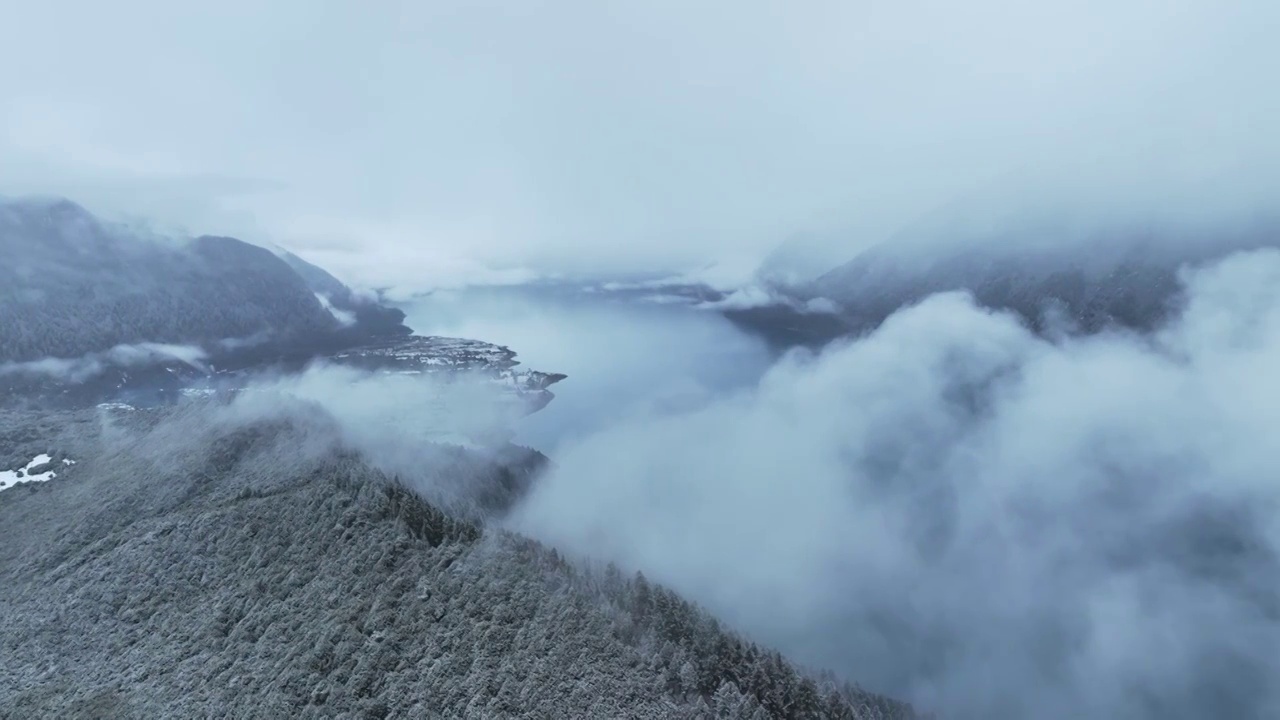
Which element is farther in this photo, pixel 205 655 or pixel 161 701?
pixel 205 655

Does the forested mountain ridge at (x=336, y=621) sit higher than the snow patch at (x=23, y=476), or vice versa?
the snow patch at (x=23, y=476)

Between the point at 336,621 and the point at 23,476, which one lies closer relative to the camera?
the point at 336,621

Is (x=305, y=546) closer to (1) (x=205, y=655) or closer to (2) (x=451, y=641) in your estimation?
(1) (x=205, y=655)

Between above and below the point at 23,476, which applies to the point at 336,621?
below

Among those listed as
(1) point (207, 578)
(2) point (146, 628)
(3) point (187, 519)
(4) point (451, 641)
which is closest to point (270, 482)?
(3) point (187, 519)

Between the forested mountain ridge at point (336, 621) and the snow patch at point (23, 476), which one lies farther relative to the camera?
the snow patch at point (23, 476)

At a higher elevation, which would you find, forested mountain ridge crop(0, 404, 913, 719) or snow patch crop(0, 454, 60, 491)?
snow patch crop(0, 454, 60, 491)

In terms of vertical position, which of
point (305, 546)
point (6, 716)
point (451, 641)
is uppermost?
point (305, 546)

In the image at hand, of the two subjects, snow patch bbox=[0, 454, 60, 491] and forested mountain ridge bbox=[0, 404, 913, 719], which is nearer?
forested mountain ridge bbox=[0, 404, 913, 719]
